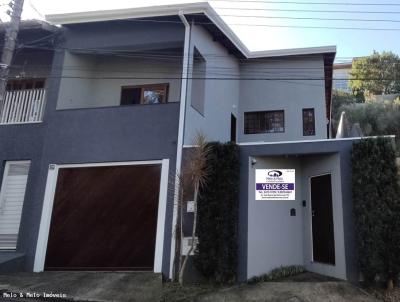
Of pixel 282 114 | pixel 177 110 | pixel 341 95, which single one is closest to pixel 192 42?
pixel 177 110

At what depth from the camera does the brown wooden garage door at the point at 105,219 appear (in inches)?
350

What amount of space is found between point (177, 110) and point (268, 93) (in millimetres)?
Answer: 5314

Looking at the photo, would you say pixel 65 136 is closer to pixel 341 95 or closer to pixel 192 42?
pixel 192 42

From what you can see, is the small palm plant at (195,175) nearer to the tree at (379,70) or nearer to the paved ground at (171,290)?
the paved ground at (171,290)

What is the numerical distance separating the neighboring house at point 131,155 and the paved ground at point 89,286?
514 mm

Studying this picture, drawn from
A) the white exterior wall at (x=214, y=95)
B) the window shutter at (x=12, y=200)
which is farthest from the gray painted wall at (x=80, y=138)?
the white exterior wall at (x=214, y=95)

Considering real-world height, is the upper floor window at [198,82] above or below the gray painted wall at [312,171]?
above

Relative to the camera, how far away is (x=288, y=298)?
6.80 meters

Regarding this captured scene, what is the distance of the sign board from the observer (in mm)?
8625

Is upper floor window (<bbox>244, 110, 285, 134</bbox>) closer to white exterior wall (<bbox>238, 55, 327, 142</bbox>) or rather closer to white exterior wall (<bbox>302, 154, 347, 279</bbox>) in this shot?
white exterior wall (<bbox>238, 55, 327, 142</bbox>)

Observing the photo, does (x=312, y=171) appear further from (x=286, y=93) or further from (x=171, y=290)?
(x=286, y=93)

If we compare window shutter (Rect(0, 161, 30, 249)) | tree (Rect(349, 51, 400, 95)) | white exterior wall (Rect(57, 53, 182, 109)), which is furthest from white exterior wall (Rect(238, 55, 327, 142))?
tree (Rect(349, 51, 400, 95))

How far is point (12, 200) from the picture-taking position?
10078 millimetres

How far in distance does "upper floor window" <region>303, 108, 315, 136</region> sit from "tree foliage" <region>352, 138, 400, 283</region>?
5459mm
